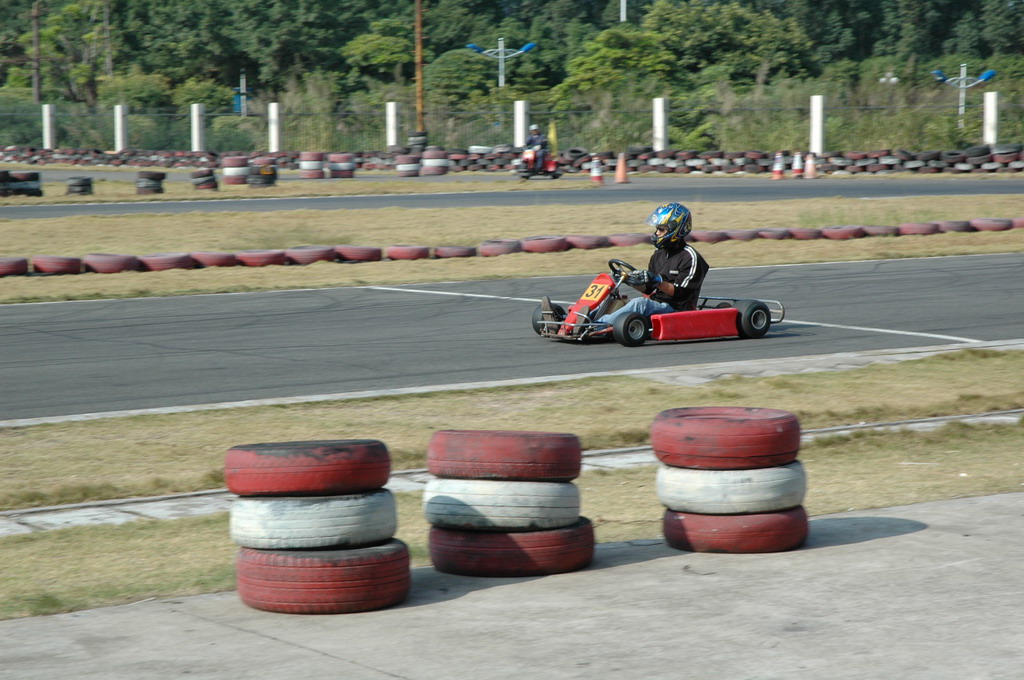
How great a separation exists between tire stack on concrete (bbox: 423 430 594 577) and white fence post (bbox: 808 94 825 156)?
124ft

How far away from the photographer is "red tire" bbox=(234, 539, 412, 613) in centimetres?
489

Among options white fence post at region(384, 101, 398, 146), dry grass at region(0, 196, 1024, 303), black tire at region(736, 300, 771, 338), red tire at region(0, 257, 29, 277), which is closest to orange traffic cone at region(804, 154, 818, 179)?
dry grass at region(0, 196, 1024, 303)

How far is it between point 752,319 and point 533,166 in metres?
23.2

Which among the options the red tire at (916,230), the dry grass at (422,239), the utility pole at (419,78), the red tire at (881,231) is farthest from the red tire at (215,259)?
the utility pole at (419,78)

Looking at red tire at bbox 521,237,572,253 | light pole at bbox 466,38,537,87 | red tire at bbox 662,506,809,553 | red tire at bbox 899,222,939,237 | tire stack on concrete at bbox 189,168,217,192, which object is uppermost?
light pole at bbox 466,38,537,87

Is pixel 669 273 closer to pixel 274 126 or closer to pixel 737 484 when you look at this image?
pixel 737 484

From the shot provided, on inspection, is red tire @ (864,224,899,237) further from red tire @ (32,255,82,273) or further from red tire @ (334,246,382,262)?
red tire @ (32,255,82,273)

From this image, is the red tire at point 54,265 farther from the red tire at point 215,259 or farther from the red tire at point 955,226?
the red tire at point 955,226

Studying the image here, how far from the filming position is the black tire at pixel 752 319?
1267 centimetres

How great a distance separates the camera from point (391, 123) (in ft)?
154

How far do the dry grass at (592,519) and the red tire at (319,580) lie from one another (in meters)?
0.53

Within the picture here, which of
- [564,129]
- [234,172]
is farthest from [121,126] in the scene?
[234,172]

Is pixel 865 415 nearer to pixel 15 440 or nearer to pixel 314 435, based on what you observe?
pixel 314 435

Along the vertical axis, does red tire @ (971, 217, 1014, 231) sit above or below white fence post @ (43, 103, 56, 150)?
below
